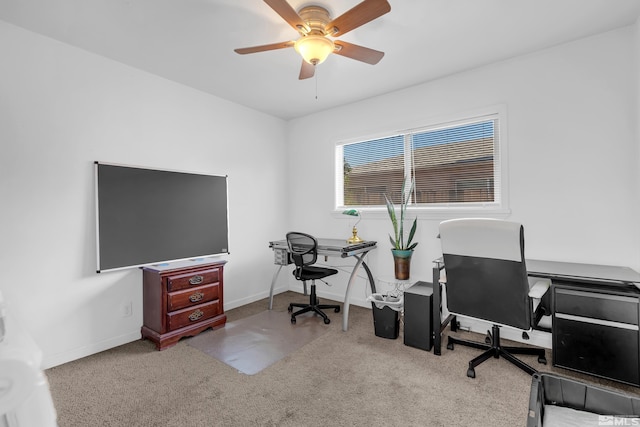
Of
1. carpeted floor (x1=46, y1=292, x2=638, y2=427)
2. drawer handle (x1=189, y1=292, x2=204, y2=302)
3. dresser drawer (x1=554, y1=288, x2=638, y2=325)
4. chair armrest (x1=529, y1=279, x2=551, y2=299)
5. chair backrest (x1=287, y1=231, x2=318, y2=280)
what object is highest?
chair backrest (x1=287, y1=231, x2=318, y2=280)

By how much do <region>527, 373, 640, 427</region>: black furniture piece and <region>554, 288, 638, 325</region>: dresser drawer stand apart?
0.74m

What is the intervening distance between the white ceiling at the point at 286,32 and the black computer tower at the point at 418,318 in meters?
2.14

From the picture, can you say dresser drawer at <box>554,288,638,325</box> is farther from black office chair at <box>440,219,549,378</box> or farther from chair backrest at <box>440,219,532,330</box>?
chair backrest at <box>440,219,532,330</box>

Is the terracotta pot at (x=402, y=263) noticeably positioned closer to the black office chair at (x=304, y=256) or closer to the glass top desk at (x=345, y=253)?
the glass top desk at (x=345, y=253)

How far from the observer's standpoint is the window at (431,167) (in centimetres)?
304

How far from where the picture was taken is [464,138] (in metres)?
3.17

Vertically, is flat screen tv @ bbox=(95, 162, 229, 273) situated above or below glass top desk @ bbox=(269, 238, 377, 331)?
above

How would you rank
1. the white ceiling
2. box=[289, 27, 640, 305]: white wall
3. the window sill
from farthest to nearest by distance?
the window sill
box=[289, 27, 640, 305]: white wall
the white ceiling

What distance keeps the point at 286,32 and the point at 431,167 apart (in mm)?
2027

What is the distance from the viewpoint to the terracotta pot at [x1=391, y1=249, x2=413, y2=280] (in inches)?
127

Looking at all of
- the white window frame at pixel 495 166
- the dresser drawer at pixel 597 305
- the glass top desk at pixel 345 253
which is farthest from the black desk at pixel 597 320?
the glass top desk at pixel 345 253

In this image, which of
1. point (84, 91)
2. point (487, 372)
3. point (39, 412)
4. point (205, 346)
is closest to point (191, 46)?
point (84, 91)

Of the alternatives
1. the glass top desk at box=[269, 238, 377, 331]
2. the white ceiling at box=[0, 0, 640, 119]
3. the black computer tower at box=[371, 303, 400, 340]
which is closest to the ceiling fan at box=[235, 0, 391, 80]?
the white ceiling at box=[0, 0, 640, 119]

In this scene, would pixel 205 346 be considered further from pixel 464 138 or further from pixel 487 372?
pixel 464 138
